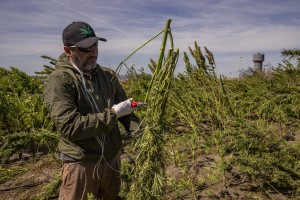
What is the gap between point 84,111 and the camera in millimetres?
2496

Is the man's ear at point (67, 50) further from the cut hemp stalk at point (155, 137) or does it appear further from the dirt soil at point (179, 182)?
the dirt soil at point (179, 182)

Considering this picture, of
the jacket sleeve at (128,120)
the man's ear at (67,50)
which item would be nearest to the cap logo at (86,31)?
the man's ear at (67,50)

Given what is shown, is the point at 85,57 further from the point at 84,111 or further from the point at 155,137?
the point at 155,137

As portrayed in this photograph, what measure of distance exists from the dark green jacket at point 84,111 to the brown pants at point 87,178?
7 centimetres

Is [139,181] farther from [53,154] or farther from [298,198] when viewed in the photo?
[53,154]

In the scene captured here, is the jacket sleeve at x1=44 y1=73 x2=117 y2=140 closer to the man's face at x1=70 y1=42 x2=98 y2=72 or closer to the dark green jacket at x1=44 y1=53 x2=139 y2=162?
the dark green jacket at x1=44 y1=53 x2=139 y2=162

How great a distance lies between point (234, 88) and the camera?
6.14m

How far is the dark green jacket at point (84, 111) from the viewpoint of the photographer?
226 cm

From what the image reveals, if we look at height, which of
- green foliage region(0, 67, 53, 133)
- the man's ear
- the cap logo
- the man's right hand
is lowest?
green foliage region(0, 67, 53, 133)

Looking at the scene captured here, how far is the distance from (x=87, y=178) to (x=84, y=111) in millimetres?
486

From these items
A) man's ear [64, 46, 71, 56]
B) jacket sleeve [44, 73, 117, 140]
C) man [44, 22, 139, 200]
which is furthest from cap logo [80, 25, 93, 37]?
jacket sleeve [44, 73, 117, 140]

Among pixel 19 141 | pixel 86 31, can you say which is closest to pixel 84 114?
pixel 86 31

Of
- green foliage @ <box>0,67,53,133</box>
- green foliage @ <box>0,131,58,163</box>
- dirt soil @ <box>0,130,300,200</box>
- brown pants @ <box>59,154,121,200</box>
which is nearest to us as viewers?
brown pants @ <box>59,154,121,200</box>

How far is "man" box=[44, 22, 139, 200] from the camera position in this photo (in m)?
2.27
